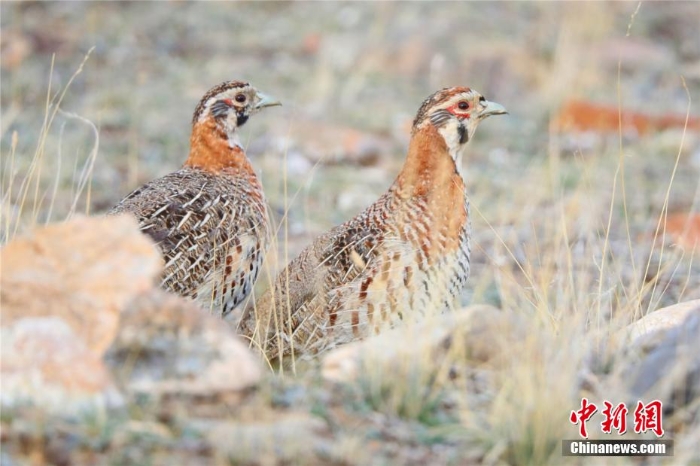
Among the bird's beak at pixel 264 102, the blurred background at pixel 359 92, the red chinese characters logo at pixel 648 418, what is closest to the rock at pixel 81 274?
the red chinese characters logo at pixel 648 418

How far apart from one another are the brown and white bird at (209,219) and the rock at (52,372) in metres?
2.00

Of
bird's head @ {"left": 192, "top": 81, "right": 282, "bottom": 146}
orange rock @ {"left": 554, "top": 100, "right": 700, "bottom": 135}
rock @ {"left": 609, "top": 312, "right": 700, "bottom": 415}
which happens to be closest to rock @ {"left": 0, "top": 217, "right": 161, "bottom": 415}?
rock @ {"left": 609, "top": 312, "right": 700, "bottom": 415}

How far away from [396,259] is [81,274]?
2.18m

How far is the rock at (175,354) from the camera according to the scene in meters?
4.16

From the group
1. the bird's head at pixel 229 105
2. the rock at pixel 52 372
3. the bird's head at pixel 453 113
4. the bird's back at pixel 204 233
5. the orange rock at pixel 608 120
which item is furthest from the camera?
the orange rock at pixel 608 120

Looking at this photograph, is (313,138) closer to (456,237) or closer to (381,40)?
(381,40)

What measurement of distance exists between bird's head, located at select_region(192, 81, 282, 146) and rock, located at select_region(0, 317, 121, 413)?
345 cm

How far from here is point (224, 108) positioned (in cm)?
750

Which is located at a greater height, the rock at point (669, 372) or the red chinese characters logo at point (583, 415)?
the rock at point (669, 372)

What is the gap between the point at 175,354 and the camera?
4203 millimetres

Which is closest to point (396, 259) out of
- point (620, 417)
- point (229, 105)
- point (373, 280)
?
point (373, 280)

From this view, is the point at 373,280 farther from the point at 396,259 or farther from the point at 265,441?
the point at 265,441

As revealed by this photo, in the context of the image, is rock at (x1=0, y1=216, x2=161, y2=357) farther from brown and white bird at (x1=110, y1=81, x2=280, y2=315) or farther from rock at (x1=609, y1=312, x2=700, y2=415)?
rock at (x1=609, y1=312, x2=700, y2=415)

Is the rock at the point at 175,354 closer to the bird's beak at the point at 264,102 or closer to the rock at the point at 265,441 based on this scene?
the rock at the point at 265,441
